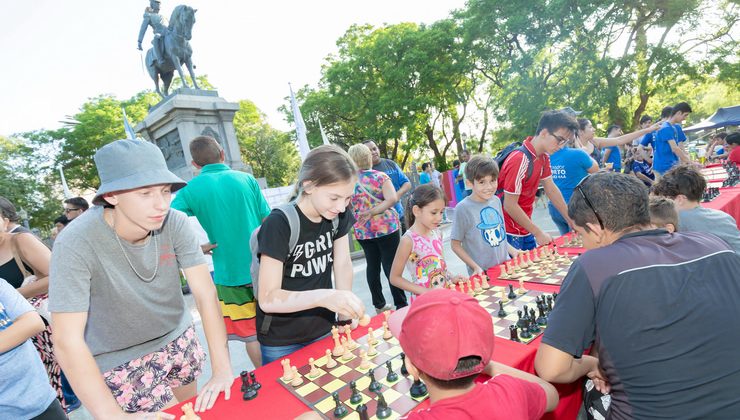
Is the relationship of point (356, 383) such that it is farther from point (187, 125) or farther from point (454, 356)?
point (187, 125)

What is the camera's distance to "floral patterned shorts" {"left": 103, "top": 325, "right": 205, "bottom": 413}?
182 centimetres

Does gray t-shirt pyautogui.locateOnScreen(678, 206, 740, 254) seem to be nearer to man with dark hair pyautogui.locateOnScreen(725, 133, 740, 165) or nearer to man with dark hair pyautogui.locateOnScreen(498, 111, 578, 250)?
man with dark hair pyautogui.locateOnScreen(498, 111, 578, 250)

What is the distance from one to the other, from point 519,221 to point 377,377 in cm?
258

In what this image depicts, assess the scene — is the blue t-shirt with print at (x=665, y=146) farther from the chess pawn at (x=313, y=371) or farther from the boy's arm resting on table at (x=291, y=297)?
the chess pawn at (x=313, y=371)

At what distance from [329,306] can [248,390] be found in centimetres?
53

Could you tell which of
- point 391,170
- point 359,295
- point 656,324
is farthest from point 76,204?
point 656,324

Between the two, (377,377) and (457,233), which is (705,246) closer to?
(377,377)

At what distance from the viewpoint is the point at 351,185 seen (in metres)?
2.11

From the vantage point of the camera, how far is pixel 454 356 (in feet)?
3.49

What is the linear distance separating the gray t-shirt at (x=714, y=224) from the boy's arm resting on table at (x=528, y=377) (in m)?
2.29

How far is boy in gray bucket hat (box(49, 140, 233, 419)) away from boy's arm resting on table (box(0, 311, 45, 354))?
550 mm

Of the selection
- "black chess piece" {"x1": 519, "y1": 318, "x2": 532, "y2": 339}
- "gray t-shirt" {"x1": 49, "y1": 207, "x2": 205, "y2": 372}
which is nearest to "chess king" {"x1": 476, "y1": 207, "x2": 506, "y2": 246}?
"black chess piece" {"x1": 519, "y1": 318, "x2": 532, "y2": 339}

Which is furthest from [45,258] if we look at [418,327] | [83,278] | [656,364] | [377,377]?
[656,364]

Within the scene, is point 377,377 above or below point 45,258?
below
